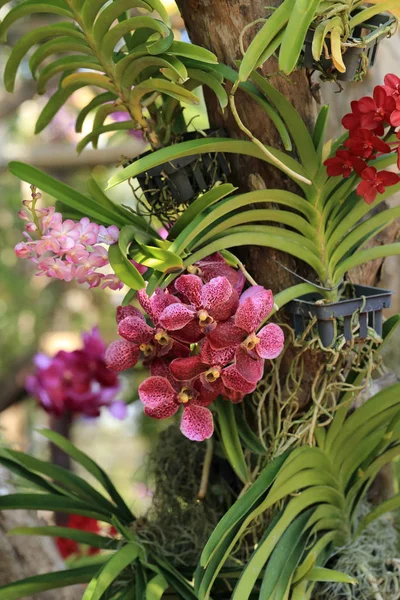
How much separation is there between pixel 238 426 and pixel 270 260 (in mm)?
200

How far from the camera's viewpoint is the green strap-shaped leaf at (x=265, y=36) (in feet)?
2.06

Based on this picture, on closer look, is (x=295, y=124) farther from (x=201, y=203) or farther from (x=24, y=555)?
(x=24, y=555)

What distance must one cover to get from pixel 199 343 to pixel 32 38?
0.38 meters

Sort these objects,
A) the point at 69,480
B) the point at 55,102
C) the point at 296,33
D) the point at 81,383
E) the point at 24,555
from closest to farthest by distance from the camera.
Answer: the point at 296,33, the point at 55,102, the point at 69,480, the point at 24,555, the point at 81,383

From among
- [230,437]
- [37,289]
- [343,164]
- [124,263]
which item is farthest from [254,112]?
[37,289]

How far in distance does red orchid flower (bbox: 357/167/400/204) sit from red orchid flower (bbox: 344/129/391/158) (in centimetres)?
2

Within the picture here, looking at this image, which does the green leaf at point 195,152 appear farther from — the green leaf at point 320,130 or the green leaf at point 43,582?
the green leaf at point 43,582

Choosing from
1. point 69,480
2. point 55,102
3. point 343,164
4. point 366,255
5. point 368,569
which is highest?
point 55,102

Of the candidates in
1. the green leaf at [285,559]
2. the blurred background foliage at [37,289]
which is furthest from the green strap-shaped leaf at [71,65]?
the blurred background foliage at [37,289]

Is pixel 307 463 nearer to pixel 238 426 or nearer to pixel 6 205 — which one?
pixel 238 426

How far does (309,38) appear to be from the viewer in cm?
68

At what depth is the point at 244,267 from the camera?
2.62 ft

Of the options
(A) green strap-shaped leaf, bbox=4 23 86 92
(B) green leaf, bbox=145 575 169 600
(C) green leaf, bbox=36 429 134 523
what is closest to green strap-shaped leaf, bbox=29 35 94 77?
(A) green strap-shaped leaf, bbox=4 23 86 92

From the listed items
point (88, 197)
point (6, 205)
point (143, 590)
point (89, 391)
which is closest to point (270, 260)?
point (88, 197)
